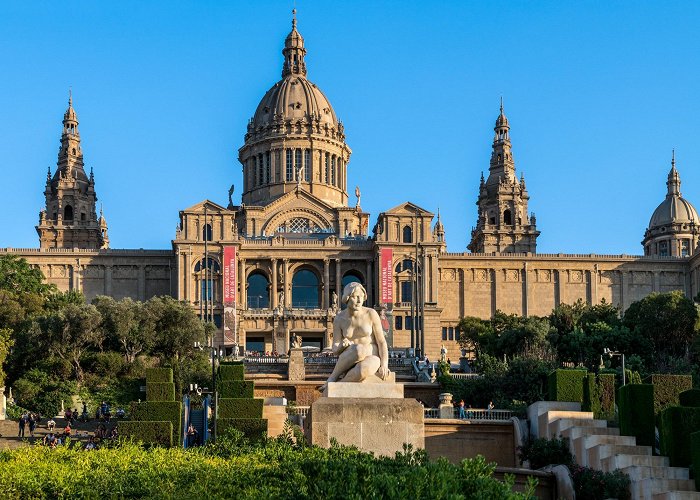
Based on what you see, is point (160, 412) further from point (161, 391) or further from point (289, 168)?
point (289, 168)

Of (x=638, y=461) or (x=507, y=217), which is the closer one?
(x=638, y=461)

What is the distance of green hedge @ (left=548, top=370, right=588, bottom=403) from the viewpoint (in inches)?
1877

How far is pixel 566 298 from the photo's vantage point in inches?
4309

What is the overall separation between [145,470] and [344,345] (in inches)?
183

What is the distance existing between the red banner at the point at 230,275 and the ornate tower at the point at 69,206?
18009 millimetres

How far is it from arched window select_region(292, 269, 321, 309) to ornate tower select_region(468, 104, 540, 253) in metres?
18.6

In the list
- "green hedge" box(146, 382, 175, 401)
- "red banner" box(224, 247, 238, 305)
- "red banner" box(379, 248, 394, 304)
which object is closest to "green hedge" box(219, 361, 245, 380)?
"green hedge" box(146, 382, 175, 401)

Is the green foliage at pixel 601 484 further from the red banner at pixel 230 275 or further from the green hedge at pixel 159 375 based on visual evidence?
the red banner at pixel 230 275

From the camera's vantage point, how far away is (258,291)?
104312 mm

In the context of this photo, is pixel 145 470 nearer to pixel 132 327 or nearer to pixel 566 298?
pixel 132 327

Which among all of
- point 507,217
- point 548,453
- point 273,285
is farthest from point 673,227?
point 548,453

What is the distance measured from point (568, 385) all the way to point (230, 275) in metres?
53.1

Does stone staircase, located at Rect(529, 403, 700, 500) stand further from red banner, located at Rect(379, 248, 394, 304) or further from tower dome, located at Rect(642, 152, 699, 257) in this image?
tower dome, located at Rect(642, 152, 699, 257)

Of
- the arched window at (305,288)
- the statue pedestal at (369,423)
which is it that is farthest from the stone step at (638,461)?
the arched window at (305,288)
